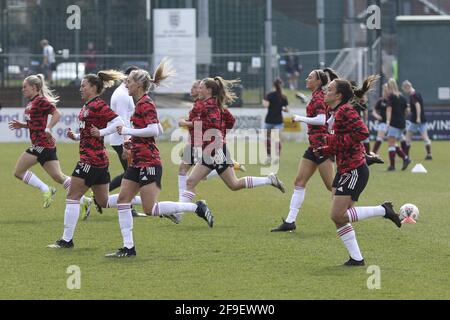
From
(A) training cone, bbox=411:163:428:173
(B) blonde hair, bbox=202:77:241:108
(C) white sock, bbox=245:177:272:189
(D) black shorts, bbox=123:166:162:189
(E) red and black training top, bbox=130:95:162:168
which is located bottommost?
(A) training cone, bbox=411:163:428:173

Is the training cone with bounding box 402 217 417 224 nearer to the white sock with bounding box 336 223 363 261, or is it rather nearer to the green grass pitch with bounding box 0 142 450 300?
the green grass pitch with bounding box 0 142 450 300

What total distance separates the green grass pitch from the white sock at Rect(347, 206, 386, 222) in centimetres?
50

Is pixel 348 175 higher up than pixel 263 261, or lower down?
higher up

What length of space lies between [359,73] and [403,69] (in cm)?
405

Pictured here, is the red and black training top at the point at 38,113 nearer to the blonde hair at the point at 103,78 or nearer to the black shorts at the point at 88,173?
the blonde hair at the point at 103,78

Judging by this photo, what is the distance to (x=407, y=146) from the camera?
28.1m

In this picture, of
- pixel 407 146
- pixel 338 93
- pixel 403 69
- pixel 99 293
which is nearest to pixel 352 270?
pixel 338 93

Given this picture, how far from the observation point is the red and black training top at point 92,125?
12.9 m

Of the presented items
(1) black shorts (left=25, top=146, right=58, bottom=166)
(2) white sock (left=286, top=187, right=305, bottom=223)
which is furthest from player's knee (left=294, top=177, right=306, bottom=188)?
(1) black shorts (left=25, top=146, right=58, bottom=166)

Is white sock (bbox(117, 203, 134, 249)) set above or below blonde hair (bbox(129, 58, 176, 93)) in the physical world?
below

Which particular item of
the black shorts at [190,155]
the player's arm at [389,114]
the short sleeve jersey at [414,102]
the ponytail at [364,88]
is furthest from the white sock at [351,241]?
the short sleeve jersey at [414,102]

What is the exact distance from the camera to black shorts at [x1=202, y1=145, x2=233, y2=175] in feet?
49.8

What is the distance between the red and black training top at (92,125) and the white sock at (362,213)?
303 centimetres
